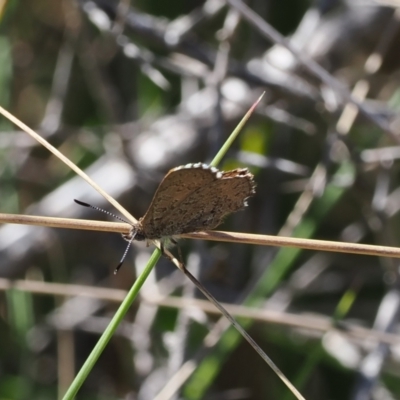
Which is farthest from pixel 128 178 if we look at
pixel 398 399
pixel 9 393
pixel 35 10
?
pixel 35 10

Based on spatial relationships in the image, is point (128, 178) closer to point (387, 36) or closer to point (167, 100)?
point (167, 100)

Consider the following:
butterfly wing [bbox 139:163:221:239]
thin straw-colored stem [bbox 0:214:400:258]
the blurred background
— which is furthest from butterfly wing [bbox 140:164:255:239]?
the blurred background

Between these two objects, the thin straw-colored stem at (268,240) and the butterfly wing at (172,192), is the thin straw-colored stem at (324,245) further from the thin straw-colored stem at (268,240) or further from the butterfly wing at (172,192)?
the butterfly wing at (172,192)

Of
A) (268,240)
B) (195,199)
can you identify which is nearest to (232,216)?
(195,199)

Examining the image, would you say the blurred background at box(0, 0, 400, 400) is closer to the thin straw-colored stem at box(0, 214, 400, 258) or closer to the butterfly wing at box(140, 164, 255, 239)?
the butterfly wing at box(140, 164, 255, 239)

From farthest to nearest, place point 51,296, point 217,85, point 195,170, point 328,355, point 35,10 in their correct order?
point 35,10
point 51,296
point 328,355
point 217,85
point 195,170

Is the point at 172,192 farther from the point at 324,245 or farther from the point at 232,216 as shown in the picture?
the point at 232,216
